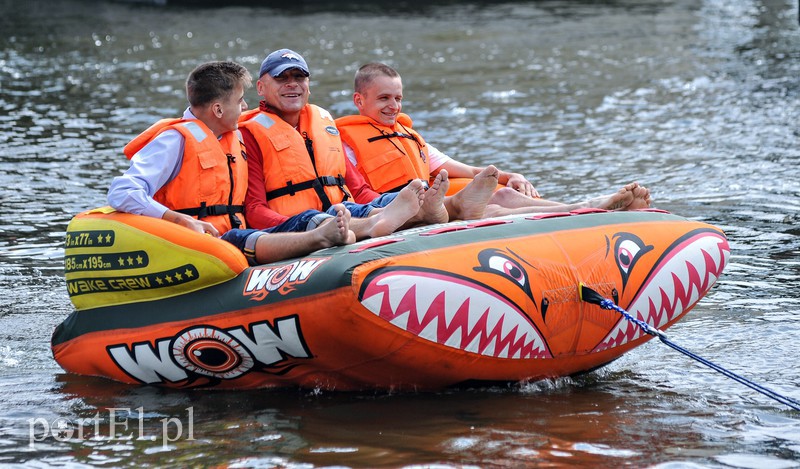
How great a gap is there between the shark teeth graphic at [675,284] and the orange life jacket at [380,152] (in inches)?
61.4

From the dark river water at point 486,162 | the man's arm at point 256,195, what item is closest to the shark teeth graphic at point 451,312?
the dark river water at point 486,162

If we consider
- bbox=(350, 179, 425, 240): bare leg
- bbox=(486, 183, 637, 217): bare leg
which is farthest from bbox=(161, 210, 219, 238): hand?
bbox=(486, 183, 637, 217): bare leg

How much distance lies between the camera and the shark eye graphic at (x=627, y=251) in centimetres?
451

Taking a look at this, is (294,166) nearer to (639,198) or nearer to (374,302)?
(374,302)

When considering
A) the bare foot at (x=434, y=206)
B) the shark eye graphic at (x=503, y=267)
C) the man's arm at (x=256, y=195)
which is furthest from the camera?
the man's arm at (x=256, y=195)

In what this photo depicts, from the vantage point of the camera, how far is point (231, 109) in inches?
194

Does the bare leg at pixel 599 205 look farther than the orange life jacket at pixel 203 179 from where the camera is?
Yes

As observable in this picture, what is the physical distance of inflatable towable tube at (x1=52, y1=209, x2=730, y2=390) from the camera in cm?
406

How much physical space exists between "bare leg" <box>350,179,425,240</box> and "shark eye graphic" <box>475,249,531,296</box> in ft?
1.72

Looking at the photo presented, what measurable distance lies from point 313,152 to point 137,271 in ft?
3.82

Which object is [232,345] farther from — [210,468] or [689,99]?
[689,99]

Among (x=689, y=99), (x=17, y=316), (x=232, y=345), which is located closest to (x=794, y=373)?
(x=232, y=345)

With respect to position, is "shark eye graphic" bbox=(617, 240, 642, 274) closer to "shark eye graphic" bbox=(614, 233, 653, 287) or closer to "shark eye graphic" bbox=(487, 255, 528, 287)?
"shark eye graphic" bbox=(614, 233, 653, 287)

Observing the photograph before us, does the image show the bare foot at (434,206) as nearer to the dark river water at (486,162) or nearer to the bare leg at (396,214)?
the bare leg at (396,214)
